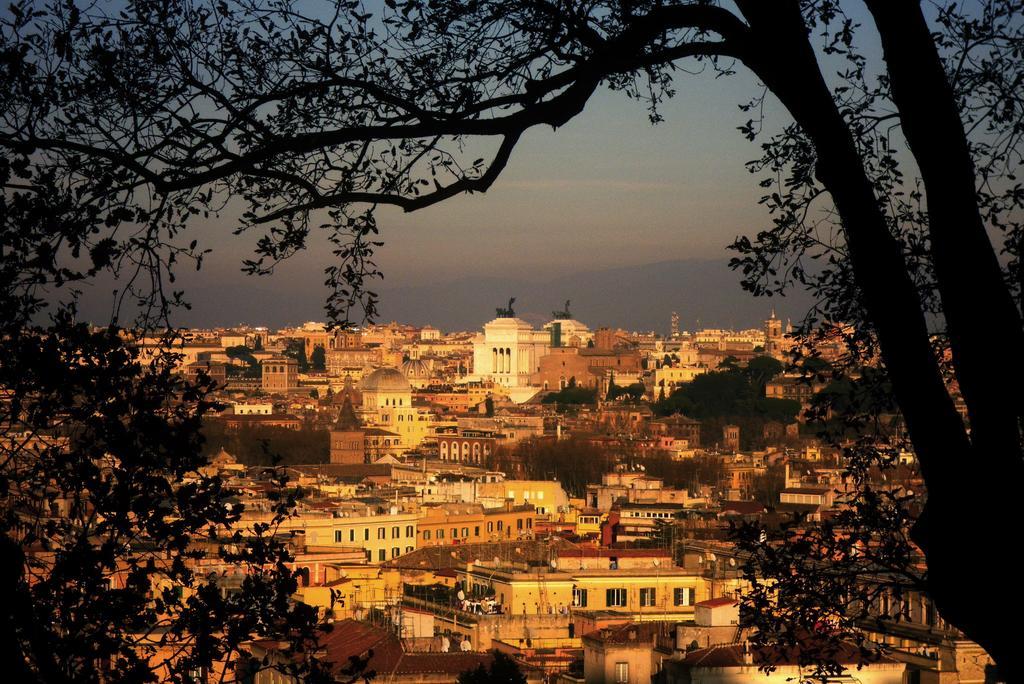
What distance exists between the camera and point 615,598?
80.7 feet

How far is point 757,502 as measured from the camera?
4169 cm

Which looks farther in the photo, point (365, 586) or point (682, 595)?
point (365, 586)

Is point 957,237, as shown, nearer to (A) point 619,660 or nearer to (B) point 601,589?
(A) point 619,660

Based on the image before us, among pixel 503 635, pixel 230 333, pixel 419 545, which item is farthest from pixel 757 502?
pixel 230 333

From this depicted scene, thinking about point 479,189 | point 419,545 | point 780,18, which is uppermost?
point 780,18

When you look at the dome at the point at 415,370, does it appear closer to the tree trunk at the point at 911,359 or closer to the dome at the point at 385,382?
the dome at the point at 385,382

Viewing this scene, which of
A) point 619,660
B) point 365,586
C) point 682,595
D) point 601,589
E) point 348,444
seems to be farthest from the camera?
point 348,444

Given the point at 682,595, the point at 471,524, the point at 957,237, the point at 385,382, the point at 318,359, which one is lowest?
the point at 682,595

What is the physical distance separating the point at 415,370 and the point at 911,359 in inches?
3631

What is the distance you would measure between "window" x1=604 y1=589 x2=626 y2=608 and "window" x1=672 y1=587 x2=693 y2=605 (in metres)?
0.68

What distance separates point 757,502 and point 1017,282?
126ft

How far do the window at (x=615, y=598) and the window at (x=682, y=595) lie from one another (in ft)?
2.23

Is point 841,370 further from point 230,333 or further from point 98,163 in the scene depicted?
point 230,333

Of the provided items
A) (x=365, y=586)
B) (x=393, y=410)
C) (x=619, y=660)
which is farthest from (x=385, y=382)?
(x=619, y=660)
